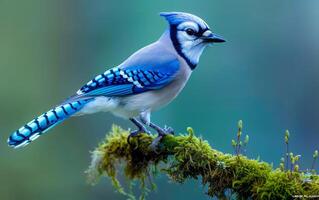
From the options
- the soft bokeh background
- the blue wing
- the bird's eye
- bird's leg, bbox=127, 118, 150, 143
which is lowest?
bird's leg, bbox=127, 118, 150, 143

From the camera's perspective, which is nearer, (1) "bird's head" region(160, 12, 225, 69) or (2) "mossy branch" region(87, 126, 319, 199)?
(2) "mossy branch" region(87, 126, 319, 199)

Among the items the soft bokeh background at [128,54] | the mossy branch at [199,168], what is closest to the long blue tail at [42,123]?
the mossy branch at [199,168]

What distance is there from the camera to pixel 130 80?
154 inches

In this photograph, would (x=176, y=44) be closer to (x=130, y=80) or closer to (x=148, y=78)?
(x=148, y=78)

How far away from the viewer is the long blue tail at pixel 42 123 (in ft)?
10.7

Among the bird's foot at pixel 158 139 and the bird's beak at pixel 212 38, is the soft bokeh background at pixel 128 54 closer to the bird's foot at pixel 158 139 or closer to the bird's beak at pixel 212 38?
the bird's beak at pixel 212 38

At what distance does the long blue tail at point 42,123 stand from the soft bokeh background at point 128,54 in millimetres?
3224


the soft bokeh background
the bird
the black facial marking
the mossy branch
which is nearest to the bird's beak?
the bird

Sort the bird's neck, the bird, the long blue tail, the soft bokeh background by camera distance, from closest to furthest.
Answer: the long blue tail < the bird < the bird's neck < the soft bokeh background

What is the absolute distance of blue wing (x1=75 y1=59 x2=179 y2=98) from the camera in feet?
12.7

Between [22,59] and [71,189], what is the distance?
2.08 m

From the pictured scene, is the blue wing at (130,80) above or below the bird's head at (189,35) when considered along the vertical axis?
below

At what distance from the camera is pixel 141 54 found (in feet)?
13.2

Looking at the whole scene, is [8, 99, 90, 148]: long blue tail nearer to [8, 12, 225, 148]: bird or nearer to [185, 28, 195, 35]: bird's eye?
[8, 12, 225, 148]: bird
